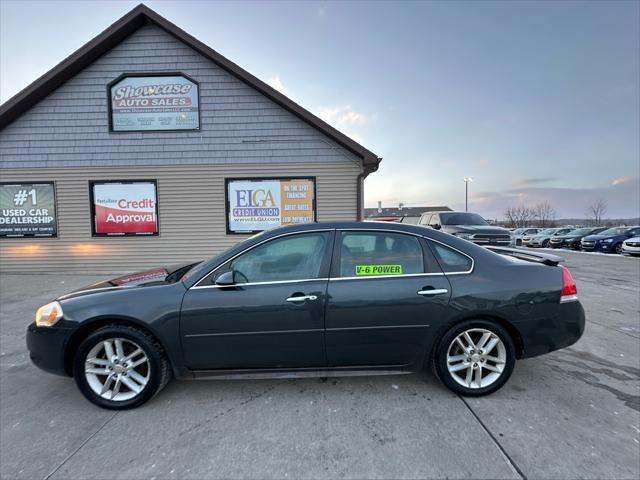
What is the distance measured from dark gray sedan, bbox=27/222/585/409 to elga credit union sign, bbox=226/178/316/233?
581cm

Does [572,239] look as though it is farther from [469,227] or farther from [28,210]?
[28,210]

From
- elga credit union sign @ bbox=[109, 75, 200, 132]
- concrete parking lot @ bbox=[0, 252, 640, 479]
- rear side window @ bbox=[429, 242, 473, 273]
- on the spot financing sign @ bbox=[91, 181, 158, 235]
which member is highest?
elga credit union sign @ bbox=[109, 75, 200, 132]

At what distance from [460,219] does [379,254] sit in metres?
8.54

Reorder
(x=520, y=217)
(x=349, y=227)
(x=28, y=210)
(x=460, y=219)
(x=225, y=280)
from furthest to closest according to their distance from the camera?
(x=520, y=217), (x=460, y=219), (x=28, y=210), (x=349, y=227), (x=225, y=280)

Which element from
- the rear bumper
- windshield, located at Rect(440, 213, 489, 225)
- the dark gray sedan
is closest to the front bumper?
the dark gray sedan

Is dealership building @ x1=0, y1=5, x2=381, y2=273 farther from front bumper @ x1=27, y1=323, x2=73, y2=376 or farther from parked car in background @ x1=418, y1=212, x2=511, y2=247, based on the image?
front bumper @ x1=27, y1=323, x2=73, y2=376

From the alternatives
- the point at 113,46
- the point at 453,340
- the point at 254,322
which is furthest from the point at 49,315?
the point at 113,46

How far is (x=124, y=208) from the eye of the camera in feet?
27.6

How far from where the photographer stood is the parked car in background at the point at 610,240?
16.0 meters

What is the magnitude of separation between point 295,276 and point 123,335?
150 cm

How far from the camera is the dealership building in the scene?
8305 mm

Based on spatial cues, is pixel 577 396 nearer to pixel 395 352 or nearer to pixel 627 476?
pixel 627 476

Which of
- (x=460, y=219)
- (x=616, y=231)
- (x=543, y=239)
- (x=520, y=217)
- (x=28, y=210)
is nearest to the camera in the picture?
(x=28, y=210)

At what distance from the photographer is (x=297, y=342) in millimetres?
2502
